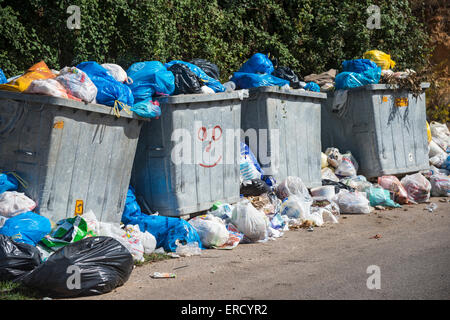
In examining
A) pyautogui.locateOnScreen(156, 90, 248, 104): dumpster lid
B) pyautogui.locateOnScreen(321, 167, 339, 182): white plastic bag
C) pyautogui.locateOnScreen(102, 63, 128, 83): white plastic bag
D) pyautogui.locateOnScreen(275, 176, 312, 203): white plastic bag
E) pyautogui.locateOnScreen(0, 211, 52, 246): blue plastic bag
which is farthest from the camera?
pyautogui.locateOnScreen(321, 167, 339, 182): white plastic bag

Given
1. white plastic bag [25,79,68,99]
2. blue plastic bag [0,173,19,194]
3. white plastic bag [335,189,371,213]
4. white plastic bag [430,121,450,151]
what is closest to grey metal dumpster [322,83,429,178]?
white plastic bag [335,189,371,213]

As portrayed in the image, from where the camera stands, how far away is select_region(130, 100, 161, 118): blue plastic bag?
516 cm

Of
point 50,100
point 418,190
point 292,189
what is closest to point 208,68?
point 292,189

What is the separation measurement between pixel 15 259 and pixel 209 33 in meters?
6.18

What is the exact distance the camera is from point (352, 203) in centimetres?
695

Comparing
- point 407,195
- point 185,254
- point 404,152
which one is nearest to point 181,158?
point 185,254

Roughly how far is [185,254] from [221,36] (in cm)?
585

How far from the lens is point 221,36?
388 inches

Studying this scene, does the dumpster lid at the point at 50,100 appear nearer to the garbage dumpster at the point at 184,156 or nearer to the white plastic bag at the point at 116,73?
the white plastic bag at the point at 116,73

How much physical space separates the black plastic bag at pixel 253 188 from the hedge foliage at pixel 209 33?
2761mm

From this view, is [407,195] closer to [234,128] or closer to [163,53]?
[234,128]

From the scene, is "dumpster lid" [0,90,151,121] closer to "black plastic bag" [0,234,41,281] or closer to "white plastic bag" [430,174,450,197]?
"black plastic bag" [0,234,41,281]

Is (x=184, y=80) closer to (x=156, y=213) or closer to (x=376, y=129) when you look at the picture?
(x=156, y=213)

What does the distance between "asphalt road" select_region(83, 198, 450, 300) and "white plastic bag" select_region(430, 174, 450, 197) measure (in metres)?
2.14
